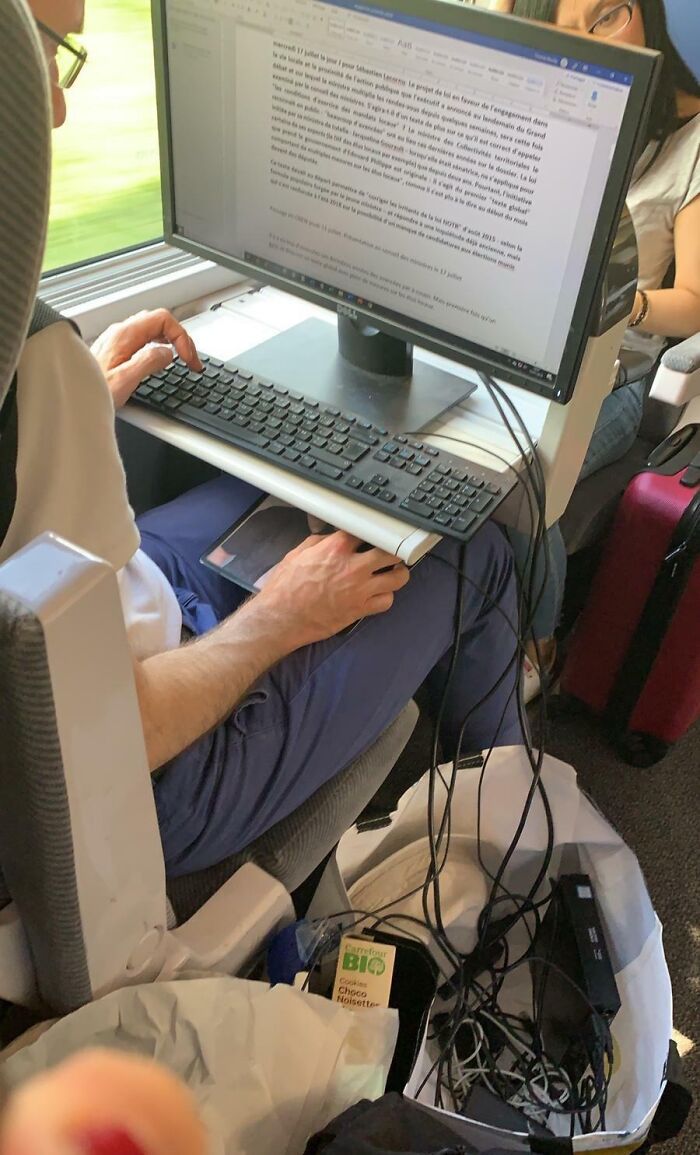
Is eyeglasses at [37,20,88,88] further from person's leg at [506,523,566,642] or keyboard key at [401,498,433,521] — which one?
person's leg at [506,523,566,642]

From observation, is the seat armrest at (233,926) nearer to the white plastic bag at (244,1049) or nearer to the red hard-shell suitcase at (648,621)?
the white plastic bag at (244,1049)

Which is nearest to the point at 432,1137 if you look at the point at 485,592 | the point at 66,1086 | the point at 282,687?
the point at 66,1086

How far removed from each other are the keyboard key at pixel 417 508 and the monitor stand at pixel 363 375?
0.15 m

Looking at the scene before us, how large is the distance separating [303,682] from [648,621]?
2.37 feet

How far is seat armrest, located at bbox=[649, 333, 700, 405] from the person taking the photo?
4.25 ft

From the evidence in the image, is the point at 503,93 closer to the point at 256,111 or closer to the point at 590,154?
the point at 590,154

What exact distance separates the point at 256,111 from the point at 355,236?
180 millimetres

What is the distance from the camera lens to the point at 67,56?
83cm

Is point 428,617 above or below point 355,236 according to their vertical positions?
below

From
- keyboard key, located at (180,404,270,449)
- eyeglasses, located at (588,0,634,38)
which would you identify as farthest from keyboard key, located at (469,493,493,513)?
eyeglasses, located at (588,0,634,38)

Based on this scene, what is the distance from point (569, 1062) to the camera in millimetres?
1140

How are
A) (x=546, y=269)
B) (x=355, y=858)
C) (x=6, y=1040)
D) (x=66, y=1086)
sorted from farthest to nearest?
(x=355, y=858) < (x=546, y=269) < (x=6, y=1040) < (x=66, y=1086)

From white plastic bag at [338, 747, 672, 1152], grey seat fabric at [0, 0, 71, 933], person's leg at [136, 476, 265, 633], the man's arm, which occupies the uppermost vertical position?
grey seat fabric at [0, 0, 71, 933]

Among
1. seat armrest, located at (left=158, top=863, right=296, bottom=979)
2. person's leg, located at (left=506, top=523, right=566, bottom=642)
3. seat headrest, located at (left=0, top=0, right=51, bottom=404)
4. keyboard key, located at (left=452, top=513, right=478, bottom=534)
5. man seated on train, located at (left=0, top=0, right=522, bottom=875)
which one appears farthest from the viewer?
person's leg, located at (left=506, top=523, right=566, bottom=642)
